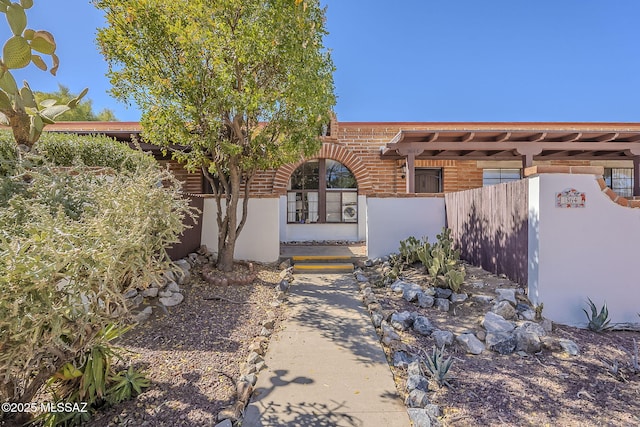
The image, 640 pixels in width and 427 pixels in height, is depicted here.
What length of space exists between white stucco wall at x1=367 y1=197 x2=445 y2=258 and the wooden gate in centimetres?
78

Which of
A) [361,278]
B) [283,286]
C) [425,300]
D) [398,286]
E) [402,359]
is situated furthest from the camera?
[361,278]

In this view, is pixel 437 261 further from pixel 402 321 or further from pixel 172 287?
pixel 172 287

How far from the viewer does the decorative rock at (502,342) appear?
3473 mm

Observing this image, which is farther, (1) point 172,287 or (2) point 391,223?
(2) point 391,223

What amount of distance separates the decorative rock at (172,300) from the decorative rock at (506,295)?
15.6 feet

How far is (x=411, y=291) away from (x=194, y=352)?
10.7 ft

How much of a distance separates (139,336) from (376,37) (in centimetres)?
1129

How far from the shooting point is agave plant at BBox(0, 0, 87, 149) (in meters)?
2.89

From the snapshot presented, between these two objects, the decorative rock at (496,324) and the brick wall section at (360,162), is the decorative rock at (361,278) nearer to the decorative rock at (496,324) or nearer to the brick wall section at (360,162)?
the decorative rock at (496,324)

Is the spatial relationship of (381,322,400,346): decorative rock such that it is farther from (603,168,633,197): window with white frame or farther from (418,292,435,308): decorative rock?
(603,168,633,197): window with white frame

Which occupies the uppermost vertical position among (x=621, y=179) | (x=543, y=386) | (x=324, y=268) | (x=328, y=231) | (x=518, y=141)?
(x=518, y=141)

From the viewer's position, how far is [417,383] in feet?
9.10

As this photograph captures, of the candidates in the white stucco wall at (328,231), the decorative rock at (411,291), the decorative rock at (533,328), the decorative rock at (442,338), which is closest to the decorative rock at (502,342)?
the decorative rock at (533,328)

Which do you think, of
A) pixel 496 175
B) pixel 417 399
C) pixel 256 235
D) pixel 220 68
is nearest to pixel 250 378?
pixel 417 399
